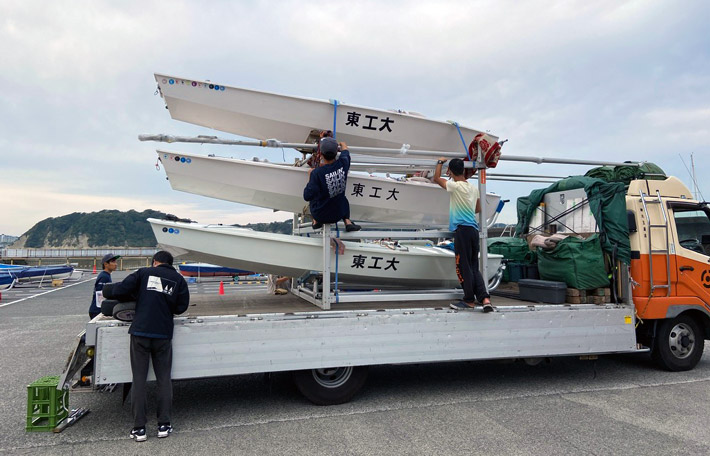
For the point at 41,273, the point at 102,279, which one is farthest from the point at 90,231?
the point at 102,279

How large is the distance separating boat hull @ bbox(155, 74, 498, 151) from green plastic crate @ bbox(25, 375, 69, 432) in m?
3.07

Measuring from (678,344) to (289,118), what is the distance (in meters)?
5.64

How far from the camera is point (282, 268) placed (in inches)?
199

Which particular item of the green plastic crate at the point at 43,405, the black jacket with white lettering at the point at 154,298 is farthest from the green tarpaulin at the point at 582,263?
the green plastic crate at the point at 43,405

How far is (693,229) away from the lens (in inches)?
232

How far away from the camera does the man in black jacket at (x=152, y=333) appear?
363cm

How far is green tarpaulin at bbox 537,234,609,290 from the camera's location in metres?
5.16

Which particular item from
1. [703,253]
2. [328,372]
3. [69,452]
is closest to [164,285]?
[69,452]


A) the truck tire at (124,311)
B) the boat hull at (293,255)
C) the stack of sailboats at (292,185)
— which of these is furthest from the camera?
the stack of sailboats at (292,185)

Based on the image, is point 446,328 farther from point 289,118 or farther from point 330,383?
point 289,118

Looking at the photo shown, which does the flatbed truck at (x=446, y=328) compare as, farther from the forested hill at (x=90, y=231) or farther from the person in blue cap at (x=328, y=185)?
the forested hill at (x=90, y=231)

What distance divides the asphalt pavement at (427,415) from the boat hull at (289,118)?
116 inches

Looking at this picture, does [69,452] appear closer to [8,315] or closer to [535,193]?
[535,193]

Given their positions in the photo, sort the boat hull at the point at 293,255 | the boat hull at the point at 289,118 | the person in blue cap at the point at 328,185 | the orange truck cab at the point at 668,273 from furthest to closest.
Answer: the orange truck cab at the point at 668,273
the boat hull at the point at 289,118
the boat hull at the point at 293,255
the person in blue cap at the point at 328,185
